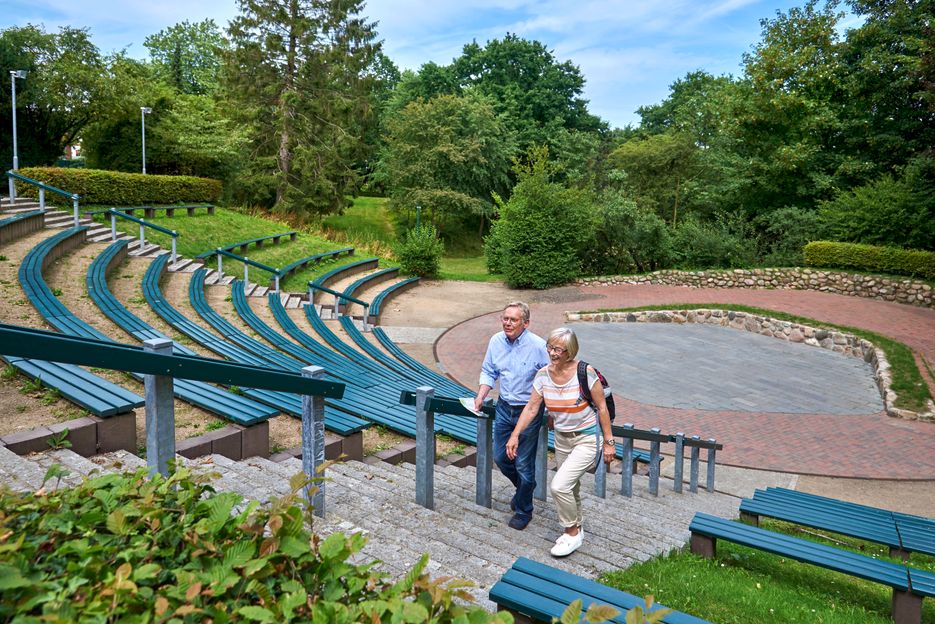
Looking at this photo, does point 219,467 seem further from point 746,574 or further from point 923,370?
point 923,370

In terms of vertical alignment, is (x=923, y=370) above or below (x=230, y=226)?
below

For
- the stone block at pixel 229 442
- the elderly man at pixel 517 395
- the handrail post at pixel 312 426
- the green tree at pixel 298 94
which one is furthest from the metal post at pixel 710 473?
the green tree at pixel 298 94

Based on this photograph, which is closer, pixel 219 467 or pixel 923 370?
pixel 219 467

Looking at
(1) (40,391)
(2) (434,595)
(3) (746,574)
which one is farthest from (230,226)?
(2) (434,595)

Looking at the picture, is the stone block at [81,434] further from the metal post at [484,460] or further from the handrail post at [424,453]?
the metal post at [484,460]

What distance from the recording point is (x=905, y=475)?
968cm

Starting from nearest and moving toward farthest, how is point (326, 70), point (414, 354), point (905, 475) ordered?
point (905, 475) → point (414, 354) → point (326, 70)

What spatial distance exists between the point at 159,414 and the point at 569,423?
2.75 m

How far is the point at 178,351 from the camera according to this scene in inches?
236

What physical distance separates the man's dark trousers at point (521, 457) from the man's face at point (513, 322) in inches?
21.4

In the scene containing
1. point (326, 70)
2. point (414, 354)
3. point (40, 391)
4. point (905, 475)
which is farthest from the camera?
point (326, 70)

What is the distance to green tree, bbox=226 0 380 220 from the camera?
116ft

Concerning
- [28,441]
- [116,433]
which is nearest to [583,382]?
[116,433]

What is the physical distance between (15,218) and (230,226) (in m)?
10.3
